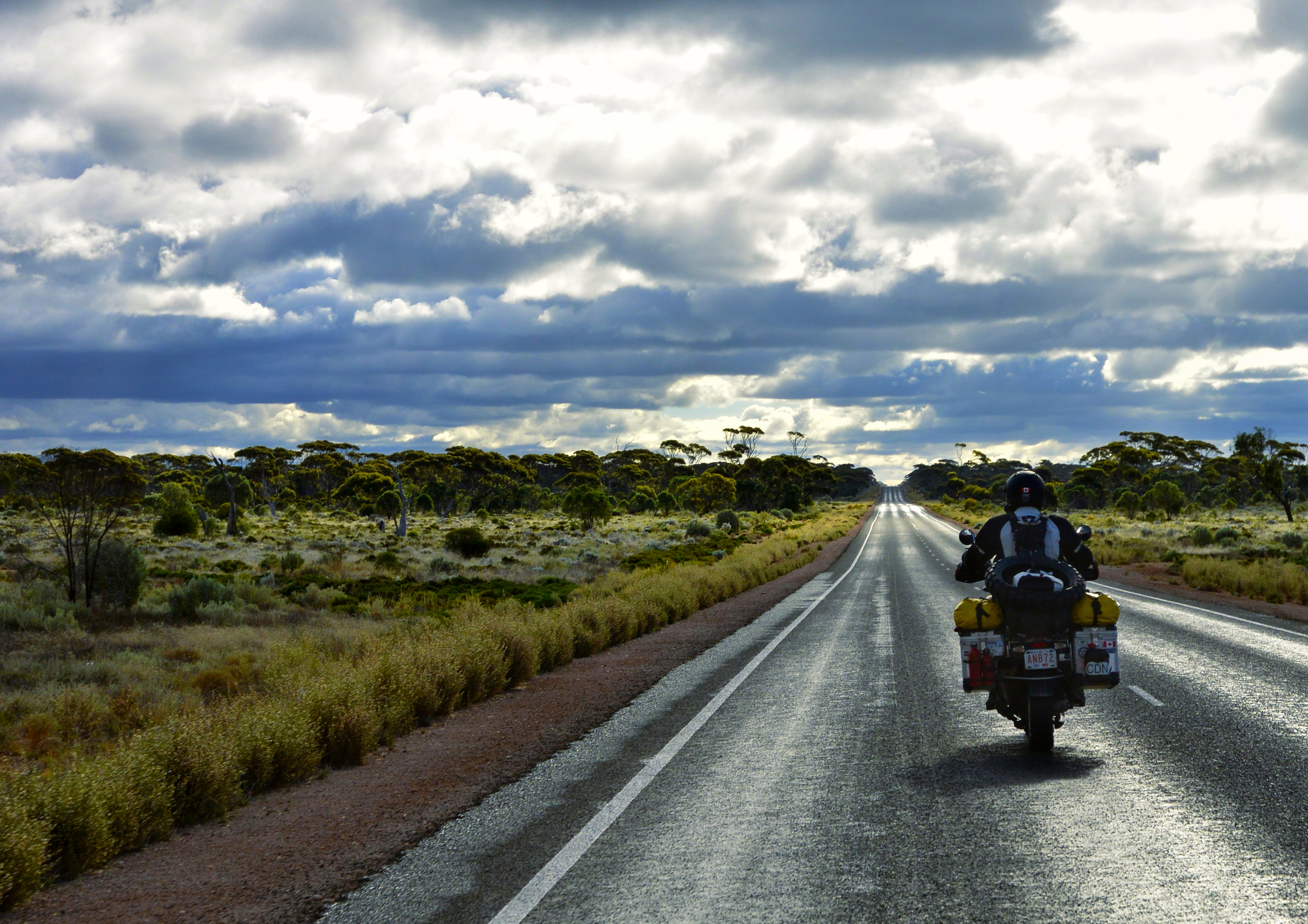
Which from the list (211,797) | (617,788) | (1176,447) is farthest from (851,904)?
(1176,447)

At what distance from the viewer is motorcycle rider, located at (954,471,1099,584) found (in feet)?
23.9

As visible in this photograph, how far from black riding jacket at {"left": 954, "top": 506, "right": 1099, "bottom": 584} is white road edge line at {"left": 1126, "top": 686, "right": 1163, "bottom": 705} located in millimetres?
2743

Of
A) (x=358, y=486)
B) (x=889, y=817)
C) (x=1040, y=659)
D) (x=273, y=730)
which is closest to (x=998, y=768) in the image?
(x=1040, y=659)

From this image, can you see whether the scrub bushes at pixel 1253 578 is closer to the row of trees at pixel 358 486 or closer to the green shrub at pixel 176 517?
the row of trees at pixel 358 486

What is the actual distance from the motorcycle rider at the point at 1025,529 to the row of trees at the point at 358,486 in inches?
842

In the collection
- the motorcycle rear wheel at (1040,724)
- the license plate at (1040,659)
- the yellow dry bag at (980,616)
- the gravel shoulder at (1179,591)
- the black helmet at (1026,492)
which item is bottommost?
the gravel shoulder at (1179,591)

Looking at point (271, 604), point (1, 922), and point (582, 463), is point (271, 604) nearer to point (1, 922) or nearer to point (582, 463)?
point (1, 922)

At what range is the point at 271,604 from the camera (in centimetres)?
2367

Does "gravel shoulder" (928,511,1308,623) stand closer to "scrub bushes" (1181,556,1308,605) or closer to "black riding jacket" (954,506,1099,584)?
"scrub bushes" (1181,556,1308,605)

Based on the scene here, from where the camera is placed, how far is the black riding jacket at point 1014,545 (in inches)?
287

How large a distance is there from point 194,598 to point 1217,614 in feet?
71.7

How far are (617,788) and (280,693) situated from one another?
4315 mm

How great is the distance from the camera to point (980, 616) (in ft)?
23.7

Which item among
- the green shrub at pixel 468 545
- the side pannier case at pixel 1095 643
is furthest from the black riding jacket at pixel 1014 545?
the green shrub at pixel 468 545
